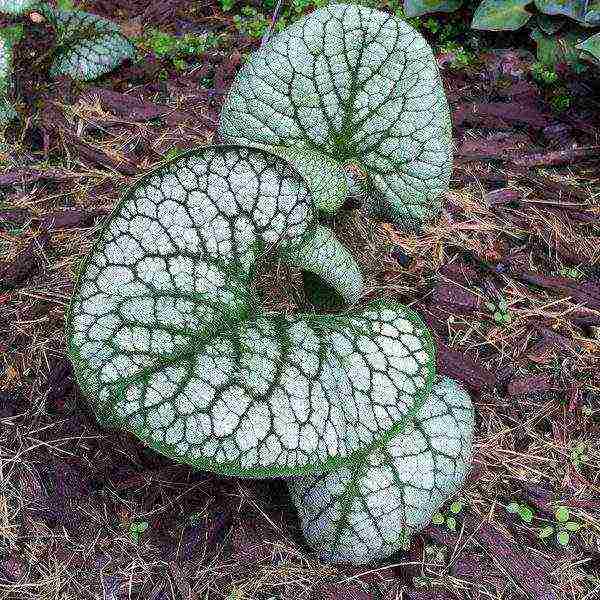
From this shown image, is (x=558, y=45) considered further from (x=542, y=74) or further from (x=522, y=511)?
(x=522, y=511)

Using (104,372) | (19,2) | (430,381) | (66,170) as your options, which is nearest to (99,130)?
(66,170)

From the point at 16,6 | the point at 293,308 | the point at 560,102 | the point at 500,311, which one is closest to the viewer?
the point at 293,308

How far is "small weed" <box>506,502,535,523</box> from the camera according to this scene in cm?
254

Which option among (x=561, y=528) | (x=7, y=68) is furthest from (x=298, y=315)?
(x=7, y=68)

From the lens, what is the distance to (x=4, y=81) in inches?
143

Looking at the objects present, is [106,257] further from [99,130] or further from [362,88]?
[99,130]

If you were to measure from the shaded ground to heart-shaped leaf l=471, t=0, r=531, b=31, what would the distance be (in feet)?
0.57

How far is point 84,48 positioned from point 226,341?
2604mm

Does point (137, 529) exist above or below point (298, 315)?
below

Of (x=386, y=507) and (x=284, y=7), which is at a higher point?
(x=284, y=7)

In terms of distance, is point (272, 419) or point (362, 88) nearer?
point (272, 419)

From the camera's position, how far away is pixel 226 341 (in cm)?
206

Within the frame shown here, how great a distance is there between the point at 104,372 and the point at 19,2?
98.5 inches

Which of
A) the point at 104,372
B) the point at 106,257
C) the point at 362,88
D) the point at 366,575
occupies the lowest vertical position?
the point at 366,575
